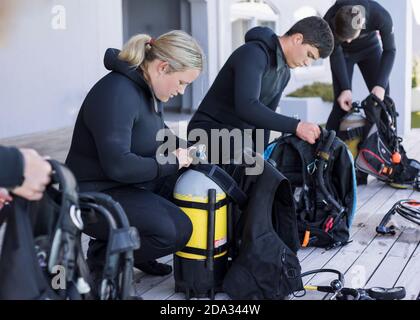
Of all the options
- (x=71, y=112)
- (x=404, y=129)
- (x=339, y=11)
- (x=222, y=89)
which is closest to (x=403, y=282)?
(x=222, y=89)

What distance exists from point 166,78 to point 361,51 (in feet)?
9.53

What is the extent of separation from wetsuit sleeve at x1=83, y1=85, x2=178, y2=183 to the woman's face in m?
0.15

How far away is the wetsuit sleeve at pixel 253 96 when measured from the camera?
3.28m

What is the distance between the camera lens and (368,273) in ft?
10.4

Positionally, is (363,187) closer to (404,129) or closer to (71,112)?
(404,129)

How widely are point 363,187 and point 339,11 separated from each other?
4.62 ft

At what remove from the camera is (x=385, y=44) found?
197 inches

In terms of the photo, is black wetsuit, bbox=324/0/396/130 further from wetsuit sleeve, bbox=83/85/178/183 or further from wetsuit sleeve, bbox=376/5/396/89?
wetsuit sleeve, bbox=83/85/178/183

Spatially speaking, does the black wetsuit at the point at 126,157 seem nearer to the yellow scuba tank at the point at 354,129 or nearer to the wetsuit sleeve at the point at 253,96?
the wetsuit sleeve at the point at 253,96

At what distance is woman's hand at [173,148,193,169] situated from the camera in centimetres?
275

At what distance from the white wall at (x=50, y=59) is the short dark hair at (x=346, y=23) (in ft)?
14.0

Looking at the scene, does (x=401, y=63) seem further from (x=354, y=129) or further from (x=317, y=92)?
(x=354, y=129)

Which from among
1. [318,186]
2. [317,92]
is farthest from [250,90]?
[317,92]

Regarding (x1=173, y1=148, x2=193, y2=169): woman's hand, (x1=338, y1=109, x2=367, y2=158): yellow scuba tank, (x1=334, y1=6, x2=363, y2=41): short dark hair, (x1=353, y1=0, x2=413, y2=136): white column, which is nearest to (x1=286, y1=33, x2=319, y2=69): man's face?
(x1=173, y1=148, x2=193, y2=169): woman's hand
